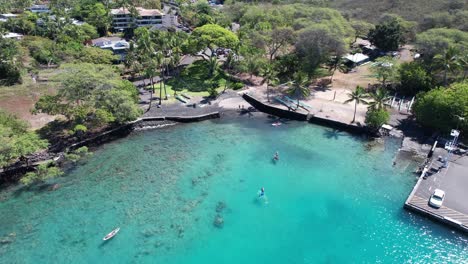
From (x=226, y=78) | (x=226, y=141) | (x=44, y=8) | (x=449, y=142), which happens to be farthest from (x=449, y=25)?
(x=44, y=8)

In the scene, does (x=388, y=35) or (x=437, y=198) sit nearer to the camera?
(x=437, y=198)

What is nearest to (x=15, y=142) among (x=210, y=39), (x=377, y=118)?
(x=210, y=39)

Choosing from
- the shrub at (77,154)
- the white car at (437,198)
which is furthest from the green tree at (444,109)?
the shrub at (77,154)

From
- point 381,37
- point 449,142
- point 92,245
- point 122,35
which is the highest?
point 381,37

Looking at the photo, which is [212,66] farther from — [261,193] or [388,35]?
[388,35]

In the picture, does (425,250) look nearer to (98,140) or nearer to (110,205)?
(110,205)

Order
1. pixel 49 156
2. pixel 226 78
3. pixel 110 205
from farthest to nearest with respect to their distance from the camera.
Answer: pixel 226 78, pixel 49 156, pixel 110 205

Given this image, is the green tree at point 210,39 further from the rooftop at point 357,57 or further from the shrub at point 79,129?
A: the shrub at point 79,129
